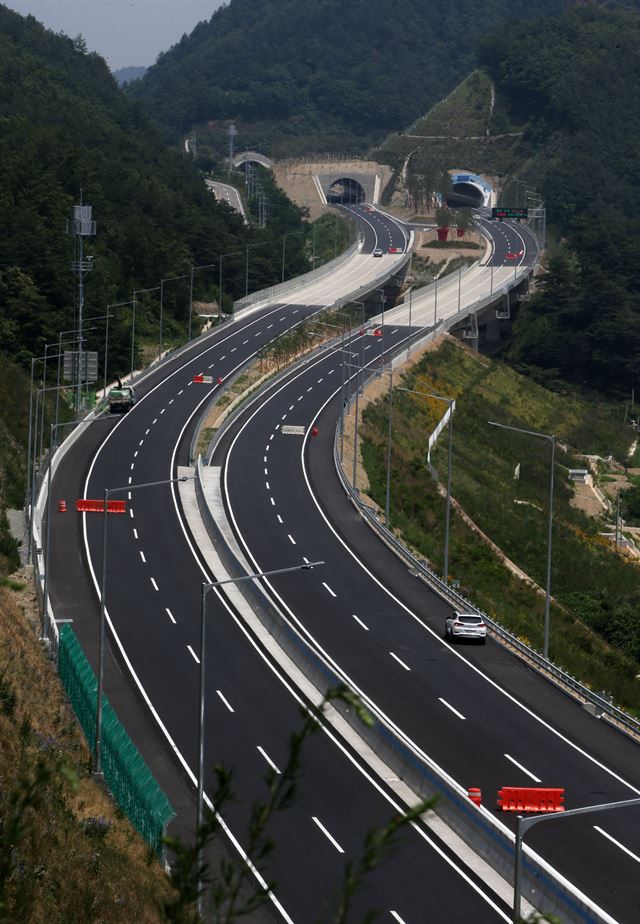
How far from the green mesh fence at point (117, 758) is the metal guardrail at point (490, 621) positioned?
16154mm

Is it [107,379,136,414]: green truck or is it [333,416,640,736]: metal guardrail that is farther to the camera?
[107,379,136,414]: green truck

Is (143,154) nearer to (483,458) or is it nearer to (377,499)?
(483,458)

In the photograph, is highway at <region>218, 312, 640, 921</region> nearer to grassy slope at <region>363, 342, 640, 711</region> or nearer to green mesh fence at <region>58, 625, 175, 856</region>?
grassy slope at <region>363, 342, 640, 711</region>

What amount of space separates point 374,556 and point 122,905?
41.1 m

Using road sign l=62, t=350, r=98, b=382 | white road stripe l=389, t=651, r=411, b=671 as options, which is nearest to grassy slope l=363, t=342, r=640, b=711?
white road stripe l=389, t=651, r=411, b=671

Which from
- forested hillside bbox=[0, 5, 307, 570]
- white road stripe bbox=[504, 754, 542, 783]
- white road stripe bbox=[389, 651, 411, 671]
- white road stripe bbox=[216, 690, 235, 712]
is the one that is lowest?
white road stripe bbox=[389, 651, 411, 671]

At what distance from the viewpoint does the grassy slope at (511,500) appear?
7181 centimetres

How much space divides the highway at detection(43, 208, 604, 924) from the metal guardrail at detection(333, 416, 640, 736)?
1.49 m

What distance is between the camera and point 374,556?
7219cm

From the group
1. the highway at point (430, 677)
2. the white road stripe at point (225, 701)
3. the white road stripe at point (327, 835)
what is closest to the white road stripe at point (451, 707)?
the highway at point (430, 677)

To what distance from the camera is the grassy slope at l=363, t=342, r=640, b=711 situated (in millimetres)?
71812

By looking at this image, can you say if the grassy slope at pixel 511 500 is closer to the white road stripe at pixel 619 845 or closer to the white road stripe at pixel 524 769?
the white road stripe at pixel 524 769

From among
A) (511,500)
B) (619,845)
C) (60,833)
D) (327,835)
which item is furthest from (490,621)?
(511,500)

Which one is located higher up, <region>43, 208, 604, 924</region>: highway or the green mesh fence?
the green mesh fence
